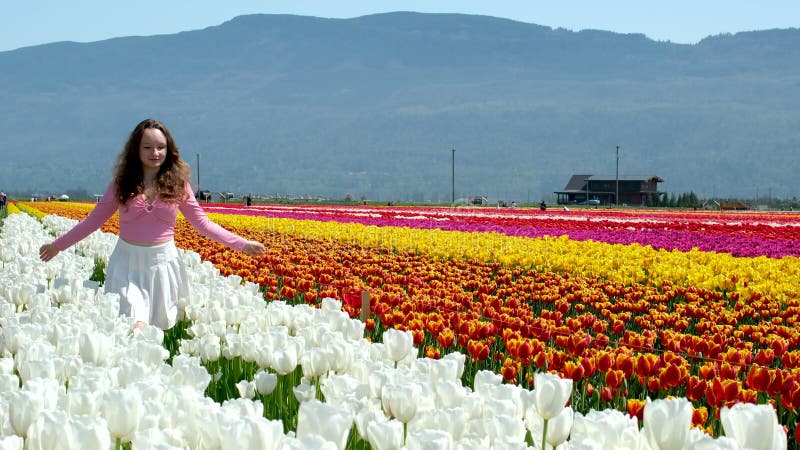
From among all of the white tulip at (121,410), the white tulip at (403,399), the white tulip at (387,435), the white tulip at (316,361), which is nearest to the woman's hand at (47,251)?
the white tulip at (316,361)

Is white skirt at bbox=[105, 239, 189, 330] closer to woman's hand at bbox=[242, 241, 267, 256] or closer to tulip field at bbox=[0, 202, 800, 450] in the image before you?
tulip field at bbox=[0, 202, 800, 450]

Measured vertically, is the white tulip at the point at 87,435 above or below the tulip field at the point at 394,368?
above

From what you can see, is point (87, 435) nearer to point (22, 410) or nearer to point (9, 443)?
point (9, 443)

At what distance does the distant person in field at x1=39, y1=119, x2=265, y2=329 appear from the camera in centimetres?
642

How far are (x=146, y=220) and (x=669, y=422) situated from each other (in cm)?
456

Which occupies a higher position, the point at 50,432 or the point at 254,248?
the point at 254,248

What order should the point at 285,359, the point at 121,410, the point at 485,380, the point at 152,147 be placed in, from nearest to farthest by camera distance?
1. the point at 121,410
2. the point at 485,380
3. the point at 285,359
4. the point at 152,147

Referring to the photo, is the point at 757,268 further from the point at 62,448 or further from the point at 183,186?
the point at 62,448

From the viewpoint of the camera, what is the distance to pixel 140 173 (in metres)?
6.54

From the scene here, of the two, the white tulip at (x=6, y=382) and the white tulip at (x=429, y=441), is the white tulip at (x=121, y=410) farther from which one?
the white tulip at (x=429, y=441)

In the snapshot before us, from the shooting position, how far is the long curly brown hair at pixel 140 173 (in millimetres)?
6422

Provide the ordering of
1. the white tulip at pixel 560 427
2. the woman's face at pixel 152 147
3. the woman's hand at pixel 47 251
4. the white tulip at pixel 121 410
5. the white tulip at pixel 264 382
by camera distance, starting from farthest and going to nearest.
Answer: the woman's face at pixel 152 147, the woman's hand at pixel 47 251, the white tulip at pixel 264 382, the white tulip at pixel 560 427, the white tulip at pixel 121 410

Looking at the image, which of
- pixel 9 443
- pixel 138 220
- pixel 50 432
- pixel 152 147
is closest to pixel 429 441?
pixel 50 432

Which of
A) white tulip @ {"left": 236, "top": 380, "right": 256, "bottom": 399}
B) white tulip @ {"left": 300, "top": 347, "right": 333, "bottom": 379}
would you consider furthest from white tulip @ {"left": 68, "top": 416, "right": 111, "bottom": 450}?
white tulip @ {"left": 300, "top": 347, "right": 333, "bottom": 379}
